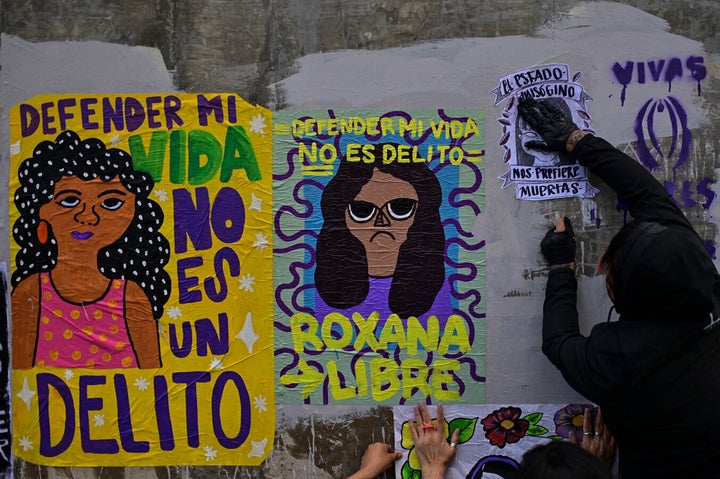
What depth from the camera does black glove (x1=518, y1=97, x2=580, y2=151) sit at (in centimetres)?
277

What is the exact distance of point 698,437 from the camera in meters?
2.29

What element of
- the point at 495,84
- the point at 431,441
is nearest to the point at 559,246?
the point at 495,84

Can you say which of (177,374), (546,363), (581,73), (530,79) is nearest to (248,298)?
Answer: (177,374)

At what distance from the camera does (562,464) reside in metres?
1.91

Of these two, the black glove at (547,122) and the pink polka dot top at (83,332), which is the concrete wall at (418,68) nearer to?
the black glove at (547,122)

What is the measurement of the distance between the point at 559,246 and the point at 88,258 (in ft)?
7.04

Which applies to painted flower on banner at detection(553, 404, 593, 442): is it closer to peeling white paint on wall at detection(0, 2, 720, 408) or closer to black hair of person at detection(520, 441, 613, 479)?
peeling white paint on wall at detection(0, 2, 720, 408)

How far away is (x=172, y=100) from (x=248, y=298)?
0.97 meters

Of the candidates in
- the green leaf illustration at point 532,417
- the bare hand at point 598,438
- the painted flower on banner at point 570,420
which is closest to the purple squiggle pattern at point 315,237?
the green leaf illustration at point 532,417

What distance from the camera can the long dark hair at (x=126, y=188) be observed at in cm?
290

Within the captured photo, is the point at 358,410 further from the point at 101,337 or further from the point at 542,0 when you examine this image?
the point at 542,0

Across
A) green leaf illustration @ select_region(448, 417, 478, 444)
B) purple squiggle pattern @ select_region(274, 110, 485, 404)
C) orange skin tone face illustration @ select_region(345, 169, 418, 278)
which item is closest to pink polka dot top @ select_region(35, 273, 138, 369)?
purple squiggle pattern @ select_region(274, 110, 485, 404)

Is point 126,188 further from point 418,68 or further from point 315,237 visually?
point 418,68

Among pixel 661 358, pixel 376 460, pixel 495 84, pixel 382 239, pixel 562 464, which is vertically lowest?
pixel 376 460
